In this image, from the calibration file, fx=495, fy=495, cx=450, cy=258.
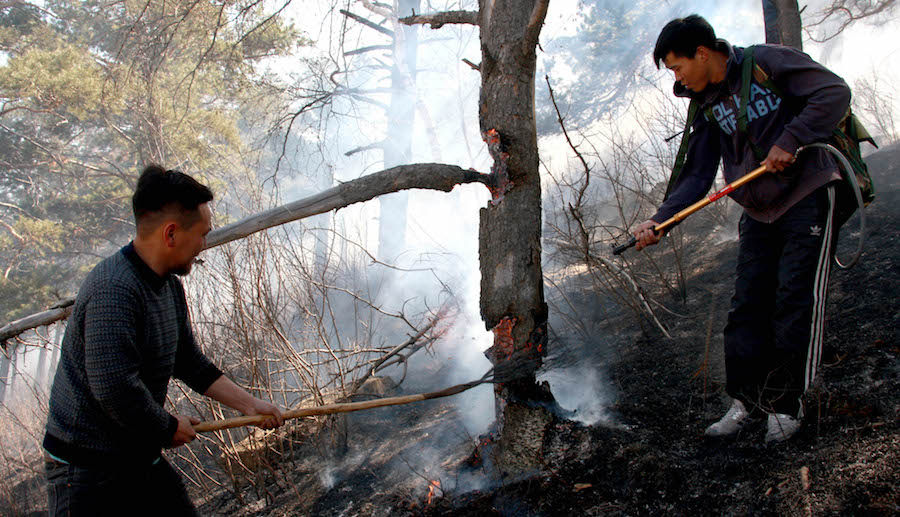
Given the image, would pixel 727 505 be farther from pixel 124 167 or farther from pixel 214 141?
pixel 124 167

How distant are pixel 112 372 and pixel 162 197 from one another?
657 mm

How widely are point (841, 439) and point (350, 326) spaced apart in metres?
12.1

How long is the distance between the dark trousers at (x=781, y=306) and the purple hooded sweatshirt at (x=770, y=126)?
104mm

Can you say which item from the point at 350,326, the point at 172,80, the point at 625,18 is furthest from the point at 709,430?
the point at 625,18

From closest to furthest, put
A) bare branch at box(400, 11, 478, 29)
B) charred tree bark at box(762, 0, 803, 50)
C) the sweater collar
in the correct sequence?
the sweater collar → bare branch at box(400, 11, 478, 29) → charred tree bark at box(762, 0, 803, 50)

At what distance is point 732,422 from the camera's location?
2680 millimetres

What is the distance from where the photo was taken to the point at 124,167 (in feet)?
51.6

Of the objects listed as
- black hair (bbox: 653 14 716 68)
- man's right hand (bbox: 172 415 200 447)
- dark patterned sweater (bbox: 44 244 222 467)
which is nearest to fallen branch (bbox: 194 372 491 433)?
man's right hand (bbox: 172 415 200 447)

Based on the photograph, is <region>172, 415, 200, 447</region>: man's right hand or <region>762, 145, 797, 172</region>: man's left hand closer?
<region>172, 415, 200, 447</region>: man's right hand

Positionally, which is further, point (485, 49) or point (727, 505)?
point (485, 49)

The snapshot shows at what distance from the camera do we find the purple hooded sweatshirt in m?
2.25

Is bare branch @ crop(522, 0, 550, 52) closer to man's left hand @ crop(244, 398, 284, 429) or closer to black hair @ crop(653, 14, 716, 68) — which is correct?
black hair @ crop(653, 14, 716, 68)

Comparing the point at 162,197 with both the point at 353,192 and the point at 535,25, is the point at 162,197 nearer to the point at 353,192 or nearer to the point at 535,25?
the point at 353,192

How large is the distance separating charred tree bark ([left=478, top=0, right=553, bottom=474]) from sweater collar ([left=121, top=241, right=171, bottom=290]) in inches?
76.1
